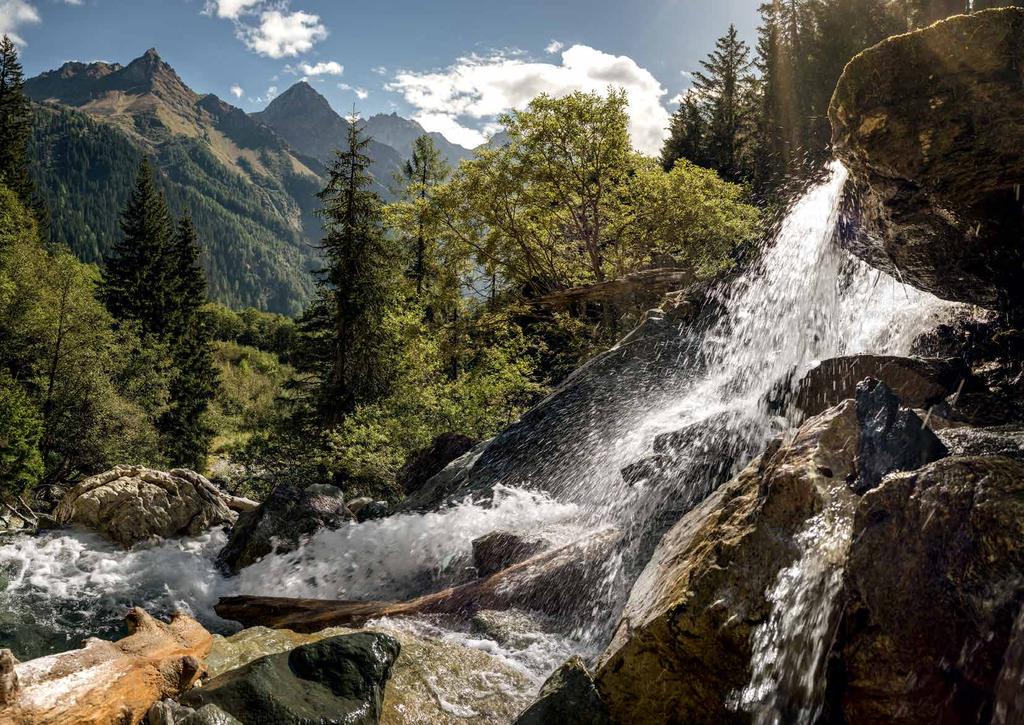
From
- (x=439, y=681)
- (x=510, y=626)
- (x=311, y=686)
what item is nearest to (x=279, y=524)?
(x=510, y=626)

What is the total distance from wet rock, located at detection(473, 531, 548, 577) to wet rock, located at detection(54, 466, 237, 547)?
817 centimetres

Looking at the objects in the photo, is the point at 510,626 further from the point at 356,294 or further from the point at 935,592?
the point at 356,294

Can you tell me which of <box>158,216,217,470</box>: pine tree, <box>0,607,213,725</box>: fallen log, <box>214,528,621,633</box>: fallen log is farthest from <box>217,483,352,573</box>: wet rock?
<box>158,216,217,470</box>: pine tree

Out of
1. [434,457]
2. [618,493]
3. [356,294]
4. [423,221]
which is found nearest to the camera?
[618,493]

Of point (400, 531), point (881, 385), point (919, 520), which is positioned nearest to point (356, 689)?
point (919, 520)

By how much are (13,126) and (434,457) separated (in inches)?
1811

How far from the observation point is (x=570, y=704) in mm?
4492

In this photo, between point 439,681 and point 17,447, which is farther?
point 17,447

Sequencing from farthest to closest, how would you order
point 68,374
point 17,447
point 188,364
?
point 188,364 → point 68,374 → point 17,447

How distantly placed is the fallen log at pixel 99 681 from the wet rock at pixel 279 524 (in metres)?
5.63

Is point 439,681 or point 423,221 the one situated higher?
point 423,221

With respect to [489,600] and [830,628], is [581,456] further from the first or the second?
[830,628]

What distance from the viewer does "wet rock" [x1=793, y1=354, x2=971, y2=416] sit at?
22.9ft

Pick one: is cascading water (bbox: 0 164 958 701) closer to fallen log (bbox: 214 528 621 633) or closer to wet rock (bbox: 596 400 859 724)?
fallen log (bbox: 214 528 621 633)
